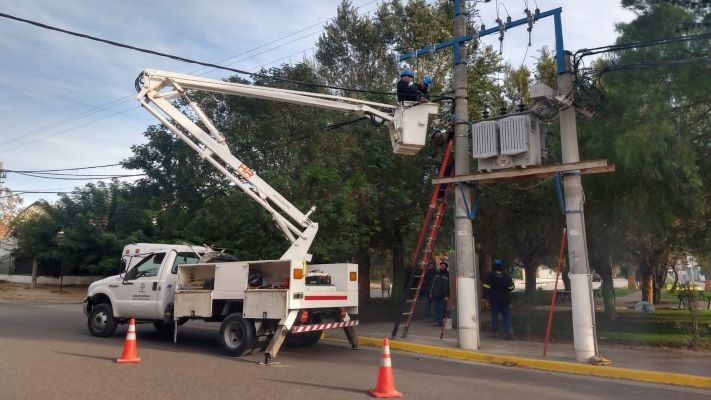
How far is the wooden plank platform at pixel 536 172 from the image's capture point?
32.4ft

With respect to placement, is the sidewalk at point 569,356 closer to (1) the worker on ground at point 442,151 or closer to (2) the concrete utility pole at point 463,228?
(2) the concrete utility pole at point 463,228

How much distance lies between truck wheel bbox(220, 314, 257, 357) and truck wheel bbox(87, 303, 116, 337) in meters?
3.82

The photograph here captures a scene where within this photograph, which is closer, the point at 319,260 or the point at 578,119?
the point at 578,119

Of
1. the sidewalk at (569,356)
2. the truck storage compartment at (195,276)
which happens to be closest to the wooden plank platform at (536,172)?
the sidewalk at (569,356)

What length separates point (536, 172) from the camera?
418 inches

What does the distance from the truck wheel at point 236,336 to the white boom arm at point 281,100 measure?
161 cm

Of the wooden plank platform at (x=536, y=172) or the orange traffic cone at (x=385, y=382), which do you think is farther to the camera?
the wooden plank platform at (x=536, y=172)

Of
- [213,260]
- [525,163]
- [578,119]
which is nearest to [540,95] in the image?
[525,163]

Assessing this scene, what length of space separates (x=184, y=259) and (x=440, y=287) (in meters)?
7.02

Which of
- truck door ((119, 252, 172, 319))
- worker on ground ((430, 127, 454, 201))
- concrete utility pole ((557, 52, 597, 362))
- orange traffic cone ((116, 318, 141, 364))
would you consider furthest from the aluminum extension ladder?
orange traffic cone ((116, 318, 141, 364))

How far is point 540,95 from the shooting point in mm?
10516

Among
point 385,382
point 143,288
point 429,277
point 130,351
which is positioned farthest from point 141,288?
point 429,277

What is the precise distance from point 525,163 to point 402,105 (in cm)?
263

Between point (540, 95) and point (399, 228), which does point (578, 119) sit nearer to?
point (540, 95)
